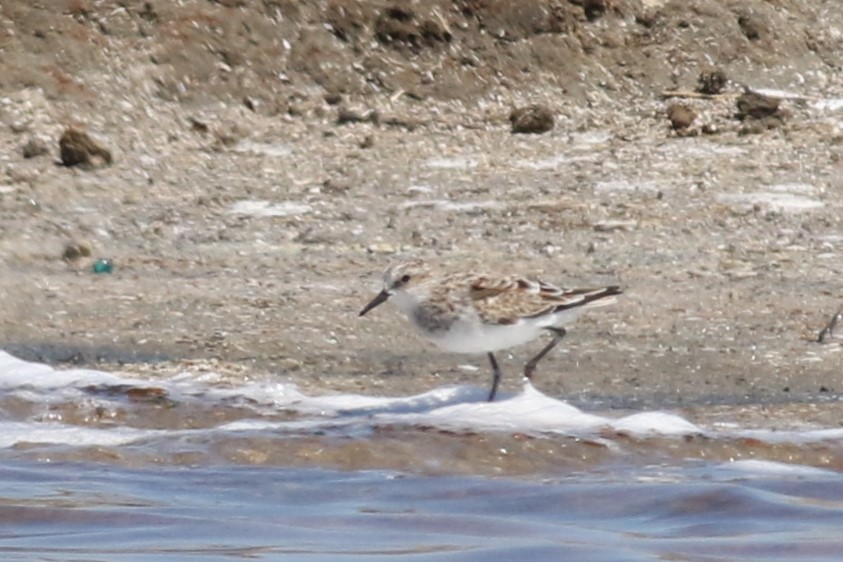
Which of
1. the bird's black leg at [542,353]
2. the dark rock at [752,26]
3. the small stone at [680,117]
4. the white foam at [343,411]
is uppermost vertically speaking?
the dark rock at [752,26]

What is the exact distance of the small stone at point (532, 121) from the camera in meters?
11.6

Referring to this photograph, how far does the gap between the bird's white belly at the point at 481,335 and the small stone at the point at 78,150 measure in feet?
11.8

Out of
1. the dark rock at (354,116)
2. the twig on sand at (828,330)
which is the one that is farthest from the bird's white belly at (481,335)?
the dark rock at (354,116)

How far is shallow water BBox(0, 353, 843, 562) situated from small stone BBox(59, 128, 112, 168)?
2666 millimetres

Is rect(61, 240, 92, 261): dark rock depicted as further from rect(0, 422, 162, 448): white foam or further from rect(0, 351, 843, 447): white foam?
rect(0, 422, 162, 448): white foam

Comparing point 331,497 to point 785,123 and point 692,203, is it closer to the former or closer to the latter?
point 692,203

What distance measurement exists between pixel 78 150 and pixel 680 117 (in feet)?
10.1

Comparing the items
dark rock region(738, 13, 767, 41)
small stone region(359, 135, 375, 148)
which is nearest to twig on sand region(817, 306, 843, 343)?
small stone region(359, 135, 375, 148)

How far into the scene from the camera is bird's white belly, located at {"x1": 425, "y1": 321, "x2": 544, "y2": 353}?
7.79 metres

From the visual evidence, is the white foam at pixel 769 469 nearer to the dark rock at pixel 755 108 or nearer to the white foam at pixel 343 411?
the white foam at pixel 343 411

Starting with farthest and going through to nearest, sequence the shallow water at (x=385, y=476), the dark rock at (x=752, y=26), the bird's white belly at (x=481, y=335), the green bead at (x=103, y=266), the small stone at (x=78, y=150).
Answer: the dark rock at (x=752, y=26) → the small stone at (x=78, y=150) → the green bead at (x=103, y=266) → the bird's white belly at (x=481, y=335) → the shallow water at (x=385, y=476)

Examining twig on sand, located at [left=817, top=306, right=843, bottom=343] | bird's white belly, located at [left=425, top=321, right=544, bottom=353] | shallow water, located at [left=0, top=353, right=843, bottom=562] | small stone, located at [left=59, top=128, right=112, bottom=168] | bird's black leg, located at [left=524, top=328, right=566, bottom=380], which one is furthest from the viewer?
small stone, located at [left=59, top=128, right=112, bottom=168]

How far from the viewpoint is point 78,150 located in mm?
10945

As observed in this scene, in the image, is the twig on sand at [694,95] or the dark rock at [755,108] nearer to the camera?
the dark rock at [755,108]
